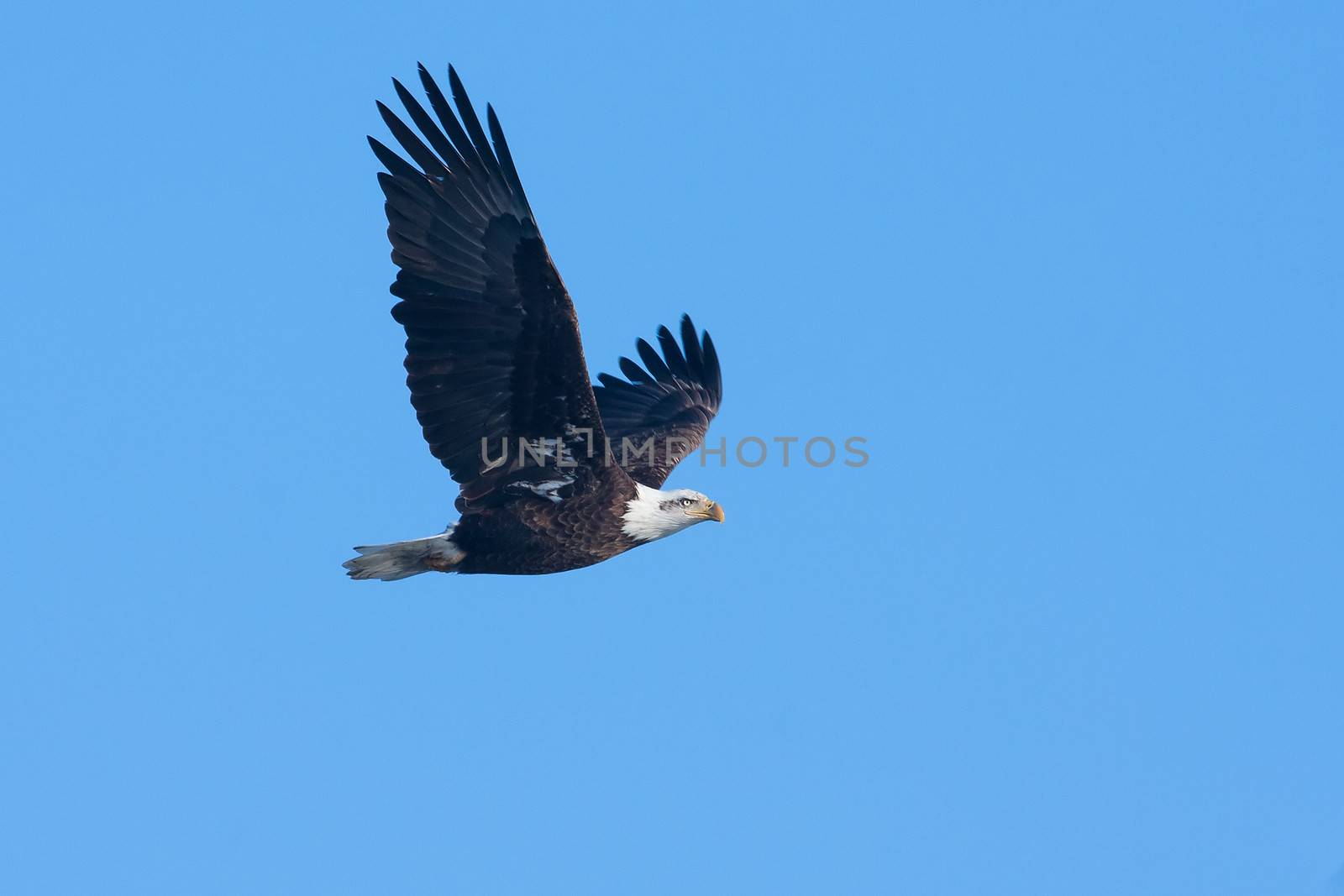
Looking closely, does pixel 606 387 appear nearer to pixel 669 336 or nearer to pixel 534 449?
pixel 669 336

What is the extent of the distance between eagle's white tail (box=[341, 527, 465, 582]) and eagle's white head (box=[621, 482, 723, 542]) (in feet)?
4.14

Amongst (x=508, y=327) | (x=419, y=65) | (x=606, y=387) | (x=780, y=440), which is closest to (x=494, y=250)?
(x=508, y=327)

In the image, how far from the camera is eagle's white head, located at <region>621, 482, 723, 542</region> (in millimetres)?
12383

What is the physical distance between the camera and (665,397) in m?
16.3

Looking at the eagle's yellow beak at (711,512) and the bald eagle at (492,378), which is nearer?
the bald eagle at (492,378)

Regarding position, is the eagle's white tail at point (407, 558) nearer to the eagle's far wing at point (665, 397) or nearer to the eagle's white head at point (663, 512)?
the eagle's white head at point (663, 512)

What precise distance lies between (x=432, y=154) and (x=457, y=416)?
1.82m

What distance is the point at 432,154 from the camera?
38.3 feet

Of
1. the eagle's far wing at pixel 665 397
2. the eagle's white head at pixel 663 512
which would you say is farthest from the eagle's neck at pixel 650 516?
the eagle's far wing at pixel 665 397

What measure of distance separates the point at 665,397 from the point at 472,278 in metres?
4.88

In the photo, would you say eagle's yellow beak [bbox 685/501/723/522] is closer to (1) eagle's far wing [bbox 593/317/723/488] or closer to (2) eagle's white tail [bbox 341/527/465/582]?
(2) eagle's white tail [bbox 341/527/465/582]

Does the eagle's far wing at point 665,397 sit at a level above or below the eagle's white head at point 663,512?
above

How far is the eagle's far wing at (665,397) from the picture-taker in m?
15.5

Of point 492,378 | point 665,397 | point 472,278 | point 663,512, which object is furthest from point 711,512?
point 665,397
